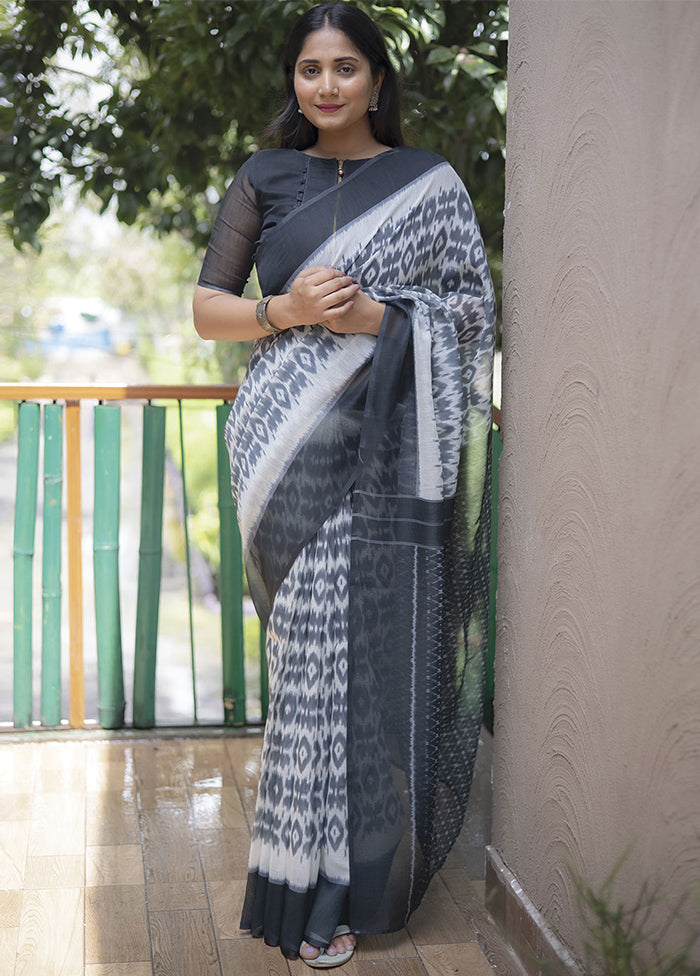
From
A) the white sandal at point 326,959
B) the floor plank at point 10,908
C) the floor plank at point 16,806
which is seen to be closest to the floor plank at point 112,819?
the floor plank at point 16,806

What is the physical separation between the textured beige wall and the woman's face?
26 cm

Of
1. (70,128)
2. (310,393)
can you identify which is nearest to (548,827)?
(310,393)

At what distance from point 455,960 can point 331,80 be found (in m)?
1.52

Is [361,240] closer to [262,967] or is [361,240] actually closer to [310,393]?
[310,393]

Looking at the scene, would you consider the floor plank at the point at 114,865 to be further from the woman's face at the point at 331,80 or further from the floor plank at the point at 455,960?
the woman's face at the point at 331,80

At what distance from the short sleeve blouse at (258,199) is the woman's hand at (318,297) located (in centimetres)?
17

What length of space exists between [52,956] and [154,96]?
2.34 m

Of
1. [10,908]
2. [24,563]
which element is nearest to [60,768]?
[24,563]

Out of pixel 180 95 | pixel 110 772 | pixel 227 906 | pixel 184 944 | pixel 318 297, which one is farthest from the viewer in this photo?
pixel 180 95

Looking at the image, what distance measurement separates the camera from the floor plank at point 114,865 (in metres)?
2.18

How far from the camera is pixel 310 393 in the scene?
189cm

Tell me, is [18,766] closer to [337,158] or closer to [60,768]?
[60,768]

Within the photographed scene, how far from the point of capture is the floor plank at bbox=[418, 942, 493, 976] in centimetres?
189

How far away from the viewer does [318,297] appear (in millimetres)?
1749
